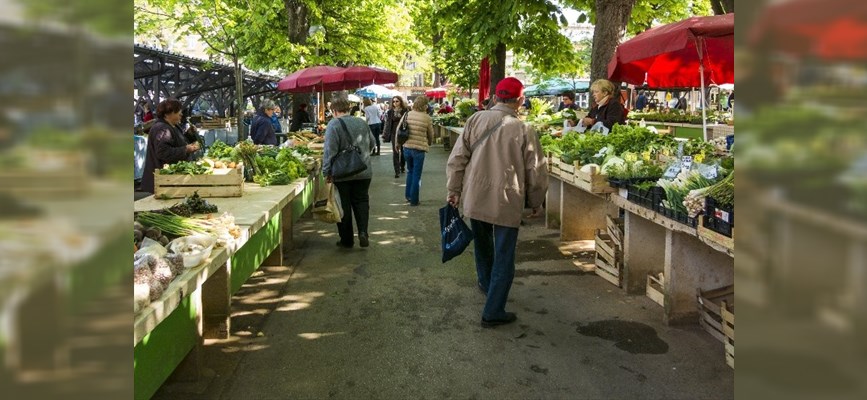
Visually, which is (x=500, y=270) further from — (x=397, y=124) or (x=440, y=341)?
(x=397, y=124)

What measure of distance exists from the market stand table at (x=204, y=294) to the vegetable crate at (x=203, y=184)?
10 cm

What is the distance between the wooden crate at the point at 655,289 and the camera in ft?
19.0

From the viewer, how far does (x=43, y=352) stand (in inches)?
26.0

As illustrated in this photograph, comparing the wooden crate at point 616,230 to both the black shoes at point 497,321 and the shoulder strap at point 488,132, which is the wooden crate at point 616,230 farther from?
the shoulder strap at point 488,132

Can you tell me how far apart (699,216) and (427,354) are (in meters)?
2.05

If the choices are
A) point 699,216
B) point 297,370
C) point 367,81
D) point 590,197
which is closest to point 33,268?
point 297,370

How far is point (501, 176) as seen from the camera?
5137 millimetres

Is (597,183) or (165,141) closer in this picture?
(597,183)

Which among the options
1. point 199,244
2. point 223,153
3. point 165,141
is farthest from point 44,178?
point 223,153

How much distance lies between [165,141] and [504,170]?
3902mm

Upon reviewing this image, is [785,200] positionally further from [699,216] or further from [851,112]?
[699,216]

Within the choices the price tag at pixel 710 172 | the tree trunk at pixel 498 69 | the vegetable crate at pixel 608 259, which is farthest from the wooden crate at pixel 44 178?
the tree trunk at pixel 498 69

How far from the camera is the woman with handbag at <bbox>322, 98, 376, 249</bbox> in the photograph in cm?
770

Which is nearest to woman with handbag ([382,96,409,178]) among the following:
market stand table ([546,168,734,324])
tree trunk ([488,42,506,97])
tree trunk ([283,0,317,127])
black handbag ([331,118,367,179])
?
tree trunk ([488,42,506,97])
